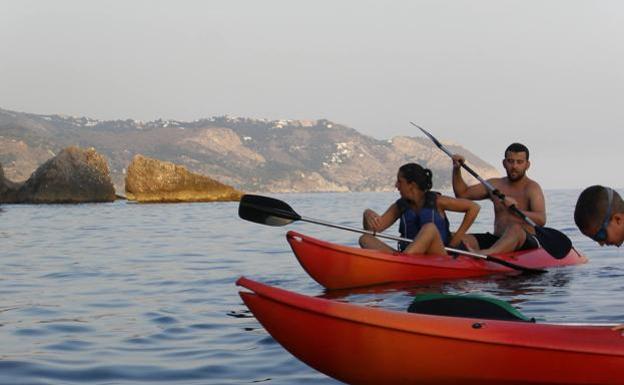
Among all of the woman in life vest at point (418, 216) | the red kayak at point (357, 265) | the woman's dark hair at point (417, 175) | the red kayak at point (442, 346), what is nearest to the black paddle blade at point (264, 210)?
the red kayak at point (357, 265)

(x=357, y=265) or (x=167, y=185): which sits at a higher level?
(x=167, y=185)

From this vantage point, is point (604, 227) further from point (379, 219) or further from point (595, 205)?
point (379, 219)

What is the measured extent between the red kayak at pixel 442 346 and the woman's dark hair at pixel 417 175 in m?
4.34

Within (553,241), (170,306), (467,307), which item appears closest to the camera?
(467,307)

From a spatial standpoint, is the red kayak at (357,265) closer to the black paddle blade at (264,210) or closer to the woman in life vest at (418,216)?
the woman in life vest at (418,216)

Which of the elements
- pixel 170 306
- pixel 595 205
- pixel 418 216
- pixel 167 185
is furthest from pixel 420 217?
pixel 167 185

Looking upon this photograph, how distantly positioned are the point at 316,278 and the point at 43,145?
135894 mm

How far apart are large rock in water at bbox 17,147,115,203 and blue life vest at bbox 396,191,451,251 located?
41913mm

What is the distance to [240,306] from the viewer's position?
813 cm

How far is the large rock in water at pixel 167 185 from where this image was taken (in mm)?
52281

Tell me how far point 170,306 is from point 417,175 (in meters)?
2.60

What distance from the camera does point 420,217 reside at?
29.7 ft

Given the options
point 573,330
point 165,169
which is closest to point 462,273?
point 573,330

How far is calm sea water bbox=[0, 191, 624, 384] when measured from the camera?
212 inches
